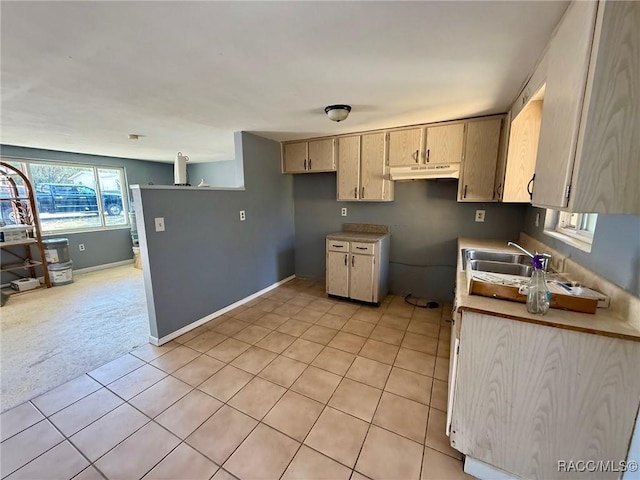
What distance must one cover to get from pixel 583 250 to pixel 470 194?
55.8 inches

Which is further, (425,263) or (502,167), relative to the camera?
(425,263)

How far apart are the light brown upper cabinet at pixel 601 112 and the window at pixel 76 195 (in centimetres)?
661

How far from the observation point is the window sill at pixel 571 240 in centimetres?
146

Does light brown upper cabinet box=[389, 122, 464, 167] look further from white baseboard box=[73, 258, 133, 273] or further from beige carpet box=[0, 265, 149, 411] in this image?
white baseboard box=[73, 258, 133, 273]

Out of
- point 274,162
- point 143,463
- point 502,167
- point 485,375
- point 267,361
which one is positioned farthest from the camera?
point 274,162

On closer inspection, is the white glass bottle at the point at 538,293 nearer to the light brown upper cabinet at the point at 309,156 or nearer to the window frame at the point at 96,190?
Answer: the light brown upper cabinet at the point at 309,156

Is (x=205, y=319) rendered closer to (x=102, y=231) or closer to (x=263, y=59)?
(x=263, y=59)

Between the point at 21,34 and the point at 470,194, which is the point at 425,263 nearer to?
the point at 470,194

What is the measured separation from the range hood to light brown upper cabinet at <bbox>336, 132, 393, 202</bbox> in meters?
0.19

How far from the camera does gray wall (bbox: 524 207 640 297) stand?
1.04 meters

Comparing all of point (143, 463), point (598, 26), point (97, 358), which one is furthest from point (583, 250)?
point (97, 358)

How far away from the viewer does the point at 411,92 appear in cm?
201

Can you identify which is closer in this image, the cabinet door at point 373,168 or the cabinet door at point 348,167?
the cabinet door at point 373,168

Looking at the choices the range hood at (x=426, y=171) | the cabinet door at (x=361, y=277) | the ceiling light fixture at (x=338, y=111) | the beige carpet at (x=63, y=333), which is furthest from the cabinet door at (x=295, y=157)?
the beige carpet at (x=63, y=333)
